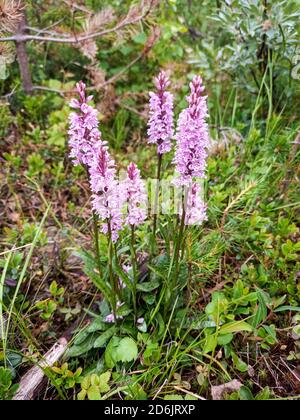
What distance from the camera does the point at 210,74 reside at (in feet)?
11.6

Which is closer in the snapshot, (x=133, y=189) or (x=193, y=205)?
(x=133, y=189)

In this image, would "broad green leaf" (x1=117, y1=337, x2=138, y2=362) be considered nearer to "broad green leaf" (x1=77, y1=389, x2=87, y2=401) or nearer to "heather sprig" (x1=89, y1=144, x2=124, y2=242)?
"broad green leaf" (x1=77, y1=389, x2=87, y2=401)

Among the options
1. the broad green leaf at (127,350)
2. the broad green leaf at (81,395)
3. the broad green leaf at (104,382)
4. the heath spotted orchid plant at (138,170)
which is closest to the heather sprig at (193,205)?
the heath spotted orchid plant at (138,170)

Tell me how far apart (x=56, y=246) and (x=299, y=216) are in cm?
179

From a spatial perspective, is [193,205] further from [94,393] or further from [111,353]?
[94,393]

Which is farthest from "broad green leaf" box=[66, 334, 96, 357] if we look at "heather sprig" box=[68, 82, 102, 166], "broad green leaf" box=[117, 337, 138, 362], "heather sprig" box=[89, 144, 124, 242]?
"heather sprig" box=[68, 82, 102, 166]

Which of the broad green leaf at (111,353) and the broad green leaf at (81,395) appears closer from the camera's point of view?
the broad green leaf at (81,395)

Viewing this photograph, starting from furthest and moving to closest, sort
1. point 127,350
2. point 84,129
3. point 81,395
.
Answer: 1. point 127,350
2. point 81,395
3. point 84,129

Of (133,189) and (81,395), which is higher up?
(133,189)

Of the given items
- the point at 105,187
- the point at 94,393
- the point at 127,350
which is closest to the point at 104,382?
the point at 94,393

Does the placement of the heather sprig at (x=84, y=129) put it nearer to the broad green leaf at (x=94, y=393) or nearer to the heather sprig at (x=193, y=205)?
the heather sprig at (x=193, y=205)

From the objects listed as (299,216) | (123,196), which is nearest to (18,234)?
(123,196)

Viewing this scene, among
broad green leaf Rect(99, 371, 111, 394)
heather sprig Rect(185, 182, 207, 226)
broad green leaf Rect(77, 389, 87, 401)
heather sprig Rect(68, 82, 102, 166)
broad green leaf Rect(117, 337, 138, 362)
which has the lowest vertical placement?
broad green leaf Rect(77, 389, 87, 401)

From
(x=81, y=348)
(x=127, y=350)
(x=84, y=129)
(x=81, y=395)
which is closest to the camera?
(x=84, y=129)
